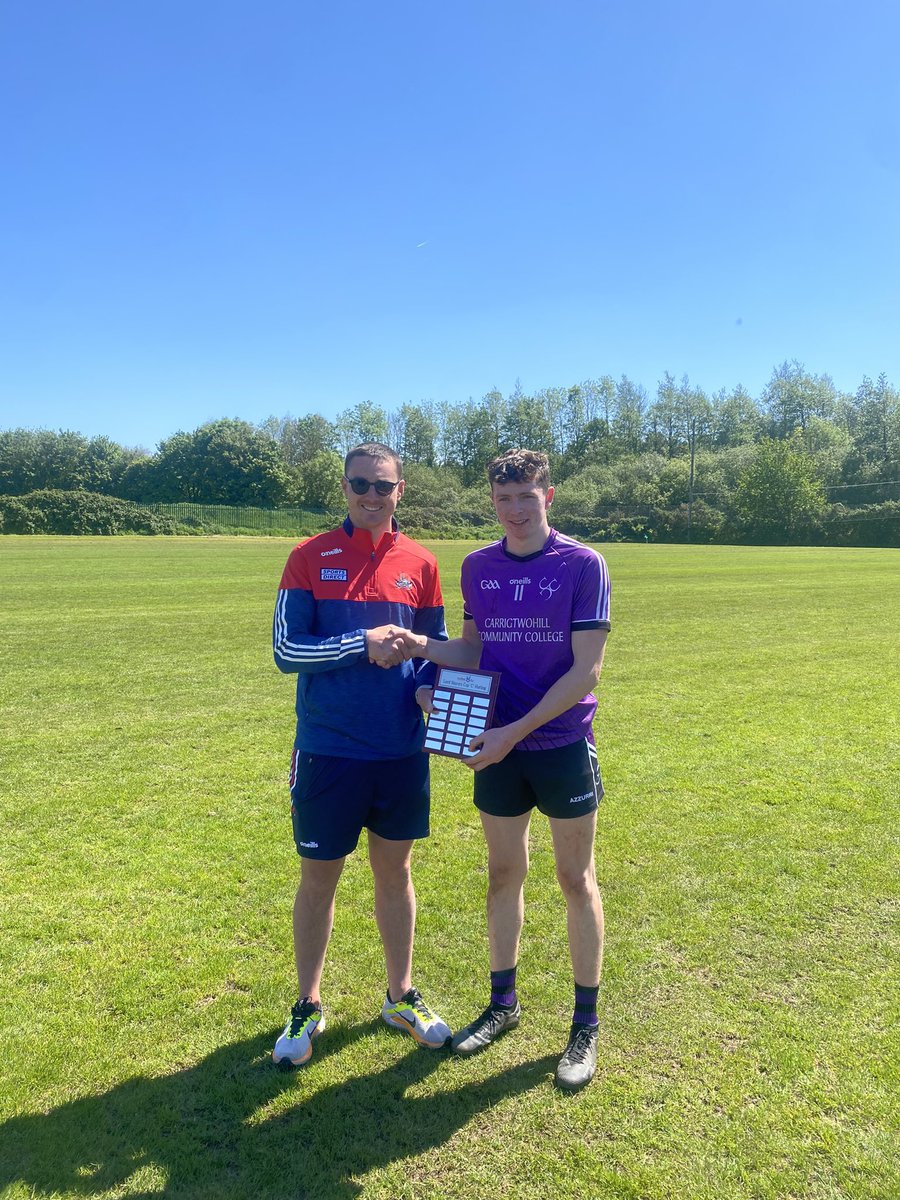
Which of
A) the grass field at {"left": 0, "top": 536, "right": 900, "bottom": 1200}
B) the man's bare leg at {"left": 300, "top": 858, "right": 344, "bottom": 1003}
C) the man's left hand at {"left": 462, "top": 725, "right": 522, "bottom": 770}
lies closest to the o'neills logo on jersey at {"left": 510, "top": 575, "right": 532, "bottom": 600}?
the man's left hand at {"left": 462, "top": 725, "right": 522, "bottom": 770}

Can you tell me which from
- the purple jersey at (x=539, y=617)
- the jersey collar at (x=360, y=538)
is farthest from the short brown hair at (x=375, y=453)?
the purple jersey at (x=539, y=617)

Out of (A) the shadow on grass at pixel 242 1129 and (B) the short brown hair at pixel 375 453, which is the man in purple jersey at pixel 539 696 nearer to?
(A) the shadow on grass at pixel 242 1129

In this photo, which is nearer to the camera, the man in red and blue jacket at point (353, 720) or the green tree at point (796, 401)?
the man in red and blue jacket at point (353, 720)

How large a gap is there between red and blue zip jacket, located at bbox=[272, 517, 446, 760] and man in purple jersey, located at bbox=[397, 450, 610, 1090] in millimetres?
163

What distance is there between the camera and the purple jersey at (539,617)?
2.74 meters

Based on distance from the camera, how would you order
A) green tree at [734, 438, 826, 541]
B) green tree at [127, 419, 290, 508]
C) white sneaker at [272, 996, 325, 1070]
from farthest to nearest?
green tree at [127, 419, 290, 508]
green tree at [734, 438, 826, 541]
white sneaker at [272, 996, 325, 1070]

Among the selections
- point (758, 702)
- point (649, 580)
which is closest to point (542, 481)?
point (758, 702)

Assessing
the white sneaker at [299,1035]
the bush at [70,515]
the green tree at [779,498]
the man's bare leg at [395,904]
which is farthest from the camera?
the green tree at [779,498]

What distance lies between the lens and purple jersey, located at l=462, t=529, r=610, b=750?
8.98ft

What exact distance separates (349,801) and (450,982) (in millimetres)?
1145

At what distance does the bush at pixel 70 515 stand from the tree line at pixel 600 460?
1788 cm

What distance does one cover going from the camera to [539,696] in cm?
282

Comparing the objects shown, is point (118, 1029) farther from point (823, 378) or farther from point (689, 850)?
point (823, 378)

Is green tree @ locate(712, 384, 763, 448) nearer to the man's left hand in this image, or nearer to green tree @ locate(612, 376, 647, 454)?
green tree @ locate(612, 376, 647, 454)
